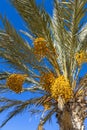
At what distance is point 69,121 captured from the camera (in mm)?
9992

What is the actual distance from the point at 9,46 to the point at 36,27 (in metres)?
1.07

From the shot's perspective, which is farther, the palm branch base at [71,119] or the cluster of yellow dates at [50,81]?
the cluster of yellow dates at [50,81]

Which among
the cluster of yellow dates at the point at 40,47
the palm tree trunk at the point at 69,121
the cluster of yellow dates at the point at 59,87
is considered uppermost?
the cluster of yellow dates at the point at 40,47

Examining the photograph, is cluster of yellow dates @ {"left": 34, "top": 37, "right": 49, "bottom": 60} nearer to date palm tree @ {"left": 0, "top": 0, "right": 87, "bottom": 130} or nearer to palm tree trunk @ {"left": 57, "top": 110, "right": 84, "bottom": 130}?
date palm tree @ {"left": 0, "top": 0, "right": 87, "bottom": 130}

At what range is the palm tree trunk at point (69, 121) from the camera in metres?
9.90

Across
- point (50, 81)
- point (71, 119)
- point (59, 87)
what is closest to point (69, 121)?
point (71, 119)

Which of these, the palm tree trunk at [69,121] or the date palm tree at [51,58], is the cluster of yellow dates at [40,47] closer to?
the date palm tree at [51,58]

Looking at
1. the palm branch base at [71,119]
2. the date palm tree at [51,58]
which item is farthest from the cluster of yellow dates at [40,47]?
the palm branch base at [71,119]

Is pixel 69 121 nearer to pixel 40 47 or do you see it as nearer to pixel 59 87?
pixel 59 87

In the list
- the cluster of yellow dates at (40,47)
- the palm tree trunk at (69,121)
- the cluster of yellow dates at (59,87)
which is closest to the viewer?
the palm tree trunk at (69,121)

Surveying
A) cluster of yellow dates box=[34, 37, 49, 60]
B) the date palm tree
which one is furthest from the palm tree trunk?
cluster of yellow dates box=[34, 37, 49, 60]

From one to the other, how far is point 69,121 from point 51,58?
2132 mm

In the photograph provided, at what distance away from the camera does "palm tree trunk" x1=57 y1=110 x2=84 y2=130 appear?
9.90 meters

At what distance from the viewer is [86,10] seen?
1079cm
